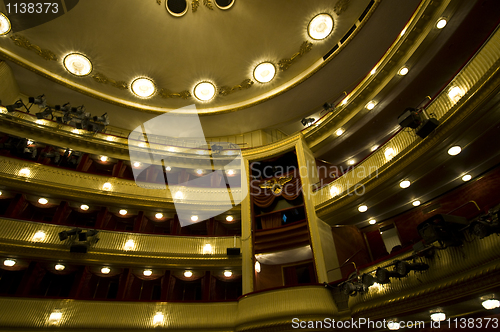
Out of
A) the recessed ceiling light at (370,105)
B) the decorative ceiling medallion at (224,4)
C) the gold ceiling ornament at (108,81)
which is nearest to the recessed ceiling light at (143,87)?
the gold ceiling ornament at (108,81)

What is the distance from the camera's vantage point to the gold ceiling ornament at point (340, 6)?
12.0m

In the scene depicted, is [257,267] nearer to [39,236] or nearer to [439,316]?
[439,316]

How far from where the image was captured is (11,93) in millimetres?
12953

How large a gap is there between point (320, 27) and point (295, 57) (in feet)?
5.45

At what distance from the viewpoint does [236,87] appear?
15.3 meters

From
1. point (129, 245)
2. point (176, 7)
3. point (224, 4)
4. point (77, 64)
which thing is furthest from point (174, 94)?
point (129, 245)

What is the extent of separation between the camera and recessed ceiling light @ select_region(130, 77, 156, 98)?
1487 cm

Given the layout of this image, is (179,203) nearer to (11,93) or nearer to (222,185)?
(222,185)

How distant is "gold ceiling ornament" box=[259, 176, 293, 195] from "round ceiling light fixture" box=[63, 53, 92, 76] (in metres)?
9.83

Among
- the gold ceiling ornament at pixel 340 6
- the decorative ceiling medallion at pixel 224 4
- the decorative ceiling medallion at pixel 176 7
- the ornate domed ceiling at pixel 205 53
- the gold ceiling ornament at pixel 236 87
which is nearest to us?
the gold ceiling ornament at pixel 340 6

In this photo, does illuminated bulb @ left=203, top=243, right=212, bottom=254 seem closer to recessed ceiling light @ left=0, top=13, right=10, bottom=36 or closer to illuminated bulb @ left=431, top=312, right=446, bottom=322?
illuminated bulb @ left=431, top=312, right=446, bottom=322

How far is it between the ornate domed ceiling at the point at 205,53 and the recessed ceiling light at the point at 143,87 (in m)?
0.05

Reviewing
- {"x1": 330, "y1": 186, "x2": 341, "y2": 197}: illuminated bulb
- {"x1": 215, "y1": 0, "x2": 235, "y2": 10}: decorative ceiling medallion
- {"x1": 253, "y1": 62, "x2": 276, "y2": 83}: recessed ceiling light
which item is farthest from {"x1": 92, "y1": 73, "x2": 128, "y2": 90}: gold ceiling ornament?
{"x1": 330, "y1": 186, "x2": 341, "y2": 197}: illuminated bulb

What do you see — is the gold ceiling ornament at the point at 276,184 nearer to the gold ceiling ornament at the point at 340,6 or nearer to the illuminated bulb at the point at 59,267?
the gold ceiling ornament at the point at 340,6
